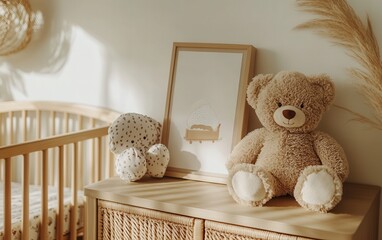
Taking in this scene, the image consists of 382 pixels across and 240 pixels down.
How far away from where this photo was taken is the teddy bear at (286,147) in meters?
1.32

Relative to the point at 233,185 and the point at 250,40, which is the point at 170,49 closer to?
the point at 250,40

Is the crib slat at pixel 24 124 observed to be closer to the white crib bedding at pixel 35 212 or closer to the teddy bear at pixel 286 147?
the white crib bedding at pixel 35 212

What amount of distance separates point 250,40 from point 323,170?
0.59 m

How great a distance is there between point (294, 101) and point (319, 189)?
0.29 metres

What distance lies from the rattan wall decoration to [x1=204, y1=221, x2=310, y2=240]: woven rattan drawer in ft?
4.27

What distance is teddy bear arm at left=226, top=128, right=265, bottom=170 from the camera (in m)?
1.50

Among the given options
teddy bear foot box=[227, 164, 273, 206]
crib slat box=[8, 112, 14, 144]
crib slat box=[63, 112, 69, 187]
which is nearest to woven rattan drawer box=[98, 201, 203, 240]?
teddy bear foot box=[227, 164, 273, 206]

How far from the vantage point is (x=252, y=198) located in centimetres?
132

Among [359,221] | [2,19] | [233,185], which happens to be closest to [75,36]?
[2,19]

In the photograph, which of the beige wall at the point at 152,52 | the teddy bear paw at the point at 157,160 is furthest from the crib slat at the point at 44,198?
the beige wall at the point at 152,52

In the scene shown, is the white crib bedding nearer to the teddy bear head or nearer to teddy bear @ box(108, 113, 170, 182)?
teddy bear @ box(108, 113, 170, 182)

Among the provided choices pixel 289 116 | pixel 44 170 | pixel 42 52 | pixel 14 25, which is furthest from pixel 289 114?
pixel 14 25

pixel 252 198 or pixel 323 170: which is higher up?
pixel 323 170

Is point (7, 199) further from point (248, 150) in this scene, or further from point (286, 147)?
point (286, 147)
